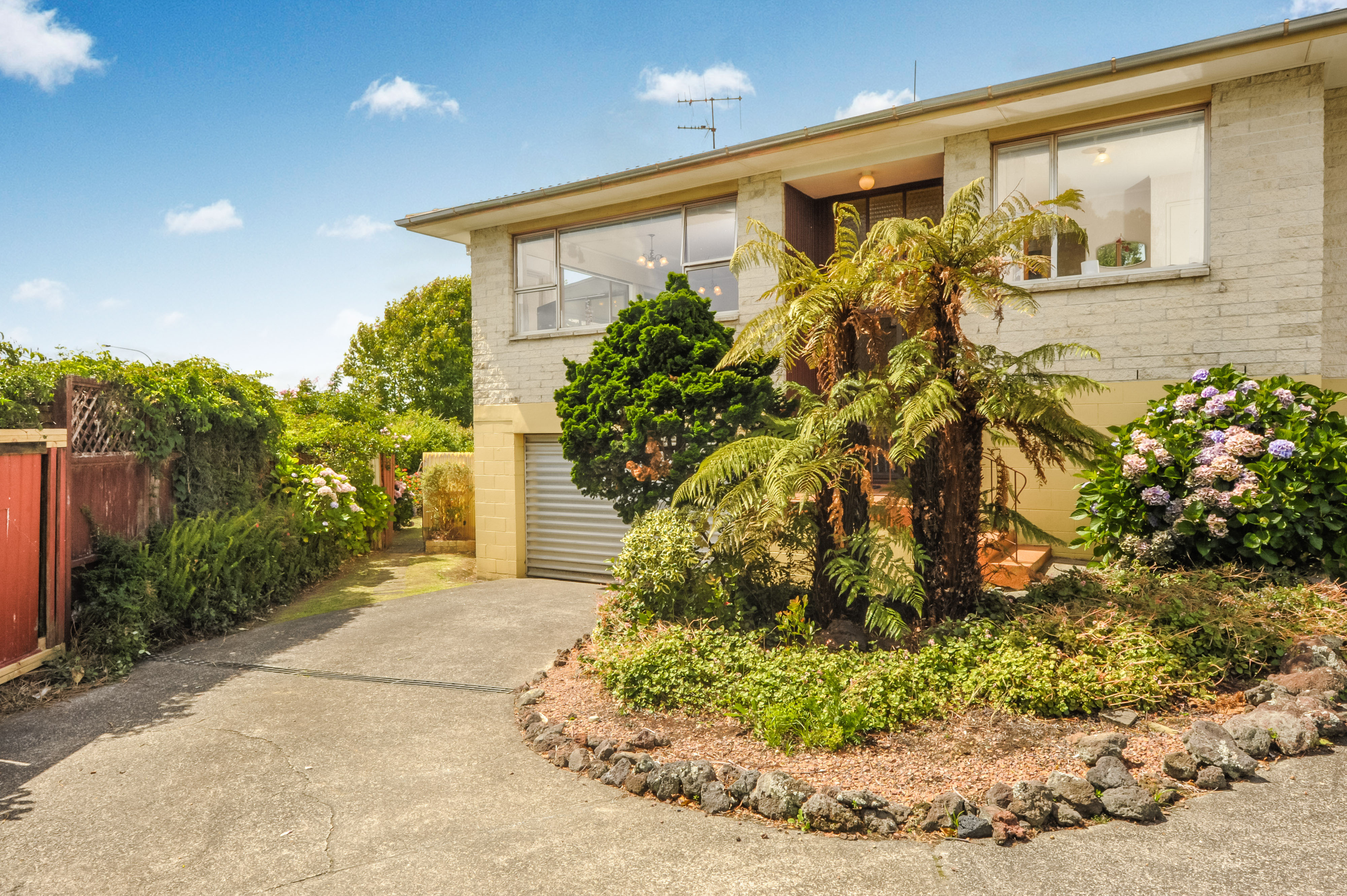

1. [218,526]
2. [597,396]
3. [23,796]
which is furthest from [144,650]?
[597,396]

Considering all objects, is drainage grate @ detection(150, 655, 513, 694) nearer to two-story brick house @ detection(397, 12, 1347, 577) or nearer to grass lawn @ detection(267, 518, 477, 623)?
grass lawn @ detection(267, 518, 477, 623)

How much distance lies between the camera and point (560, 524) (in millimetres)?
10148

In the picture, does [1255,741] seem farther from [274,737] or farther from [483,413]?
[483,413]

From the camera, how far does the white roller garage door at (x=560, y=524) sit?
984cm

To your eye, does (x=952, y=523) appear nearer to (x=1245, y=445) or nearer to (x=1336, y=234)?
(x=1245, y=445)

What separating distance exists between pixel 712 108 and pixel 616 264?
3067mm

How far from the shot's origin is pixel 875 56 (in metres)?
10.2

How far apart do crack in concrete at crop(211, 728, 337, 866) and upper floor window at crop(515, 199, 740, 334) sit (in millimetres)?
6449

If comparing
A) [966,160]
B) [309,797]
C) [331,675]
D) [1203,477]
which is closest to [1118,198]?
[966,160]

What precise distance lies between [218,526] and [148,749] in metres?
3.62

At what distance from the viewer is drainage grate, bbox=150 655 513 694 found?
5.62m

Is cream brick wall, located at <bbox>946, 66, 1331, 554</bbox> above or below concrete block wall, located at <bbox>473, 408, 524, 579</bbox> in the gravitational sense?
above

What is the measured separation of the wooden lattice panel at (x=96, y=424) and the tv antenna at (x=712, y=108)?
317 inches

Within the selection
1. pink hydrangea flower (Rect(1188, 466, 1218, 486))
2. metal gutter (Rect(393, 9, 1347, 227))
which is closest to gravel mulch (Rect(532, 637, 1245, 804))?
pink hydrangea flower (Rect(1188, 466, 1218, 486))
